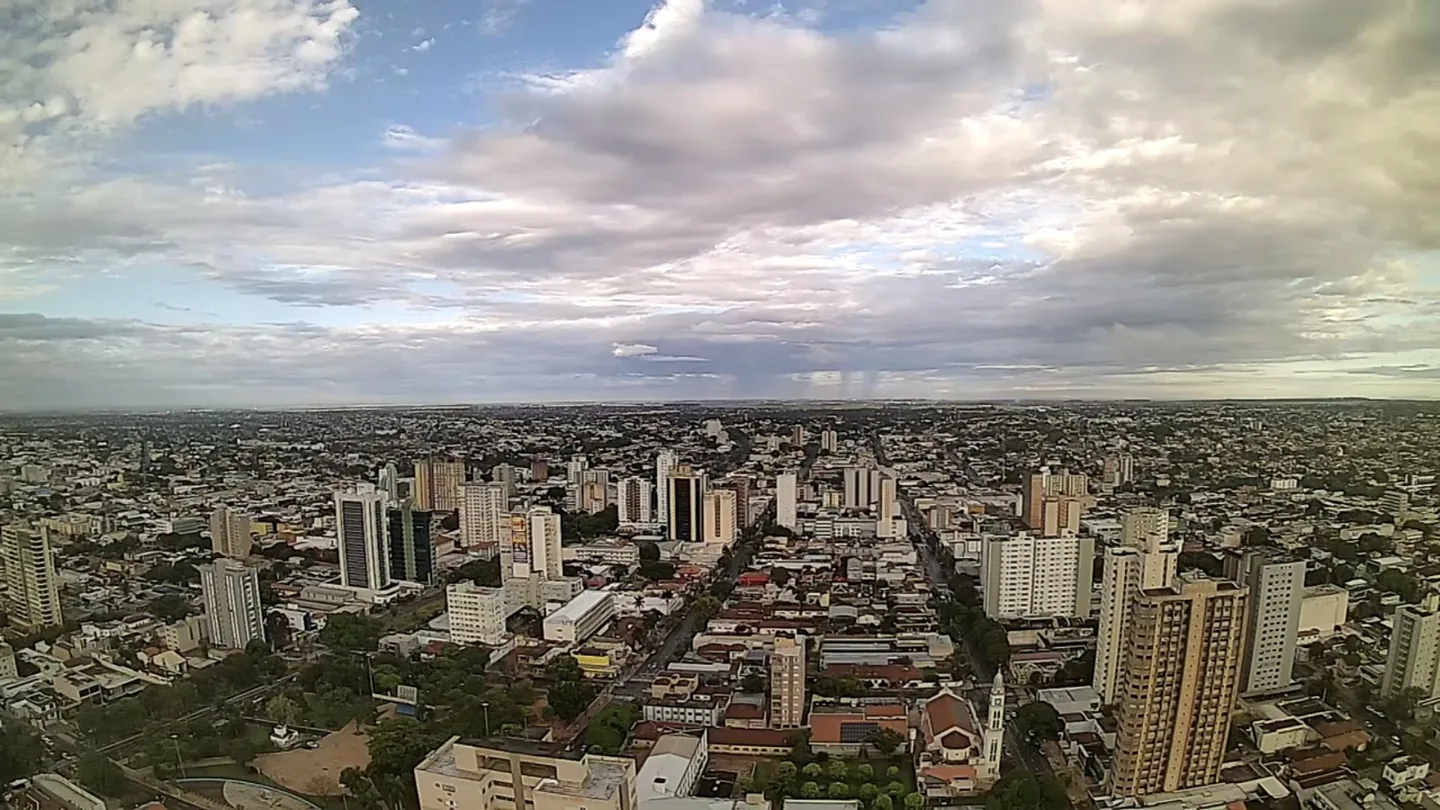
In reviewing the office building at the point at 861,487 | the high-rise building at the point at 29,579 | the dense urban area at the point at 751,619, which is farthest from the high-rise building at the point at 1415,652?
the high-rise building at the point at 29,579

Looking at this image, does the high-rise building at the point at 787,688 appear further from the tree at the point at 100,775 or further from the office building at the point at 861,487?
the tree at the point at 100,775

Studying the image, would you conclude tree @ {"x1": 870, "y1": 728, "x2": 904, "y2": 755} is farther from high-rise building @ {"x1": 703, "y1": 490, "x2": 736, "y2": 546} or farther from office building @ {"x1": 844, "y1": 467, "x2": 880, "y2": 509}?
high-rise building @ {"x1": 703, "y1": 490, "x2": 736, "y2": 546}

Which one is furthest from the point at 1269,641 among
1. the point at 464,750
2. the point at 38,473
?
the point at 38,473

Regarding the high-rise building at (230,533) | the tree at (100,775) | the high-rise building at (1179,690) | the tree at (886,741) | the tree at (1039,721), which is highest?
the high-rise building at (230,533)

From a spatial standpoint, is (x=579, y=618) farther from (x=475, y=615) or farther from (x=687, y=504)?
(x=687, y=504)

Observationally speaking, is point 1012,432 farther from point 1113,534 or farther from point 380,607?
point 380,607

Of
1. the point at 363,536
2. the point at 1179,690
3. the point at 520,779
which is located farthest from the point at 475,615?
the point at 1179,690

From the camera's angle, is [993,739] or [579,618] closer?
[993,739]
